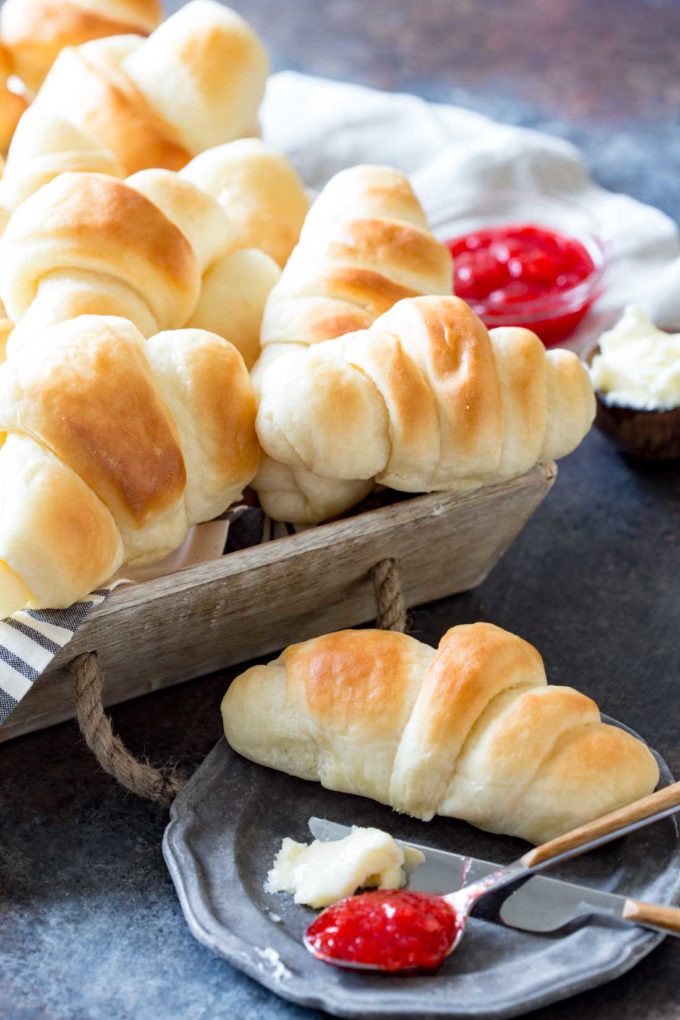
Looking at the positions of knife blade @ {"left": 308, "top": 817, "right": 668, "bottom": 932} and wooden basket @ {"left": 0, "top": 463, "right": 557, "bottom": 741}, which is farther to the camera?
wooden basket @ {"left": 0, "top": 463, "right": 557, "bottom": 741}

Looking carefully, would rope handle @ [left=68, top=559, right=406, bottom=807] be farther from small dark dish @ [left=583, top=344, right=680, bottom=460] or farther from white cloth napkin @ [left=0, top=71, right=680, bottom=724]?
white cloth napkin @ [left=0, top=71, right=680, bottom=724]

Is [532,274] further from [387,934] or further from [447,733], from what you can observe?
[387,934]

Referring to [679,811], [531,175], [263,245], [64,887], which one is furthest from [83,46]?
[679,811]

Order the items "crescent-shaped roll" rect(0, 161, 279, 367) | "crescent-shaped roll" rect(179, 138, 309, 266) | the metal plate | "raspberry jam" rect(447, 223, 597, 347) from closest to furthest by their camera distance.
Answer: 1. the metal plate
2. "crescent-shaped roll" rect(0, 161, 279, 367)
3. "crescent-shaped roll" rect(179, 138, 309, 266)
4. "raspberry jam" rect(447, 223, 597, 347)

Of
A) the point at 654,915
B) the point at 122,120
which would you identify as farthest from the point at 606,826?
the point at 122,120

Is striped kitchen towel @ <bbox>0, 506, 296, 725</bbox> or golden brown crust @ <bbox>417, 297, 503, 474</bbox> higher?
striped kitchen towel @ <bbox>0, 506, 296, 725</bbox>

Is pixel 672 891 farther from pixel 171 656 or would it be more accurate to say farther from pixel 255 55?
pixel 255 55

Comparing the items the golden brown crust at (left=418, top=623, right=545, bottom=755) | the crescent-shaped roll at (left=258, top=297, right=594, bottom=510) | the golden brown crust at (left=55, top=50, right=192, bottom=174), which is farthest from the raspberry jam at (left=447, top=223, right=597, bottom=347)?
the golden brown crust at (left=418, top=623, right=545, bottom=755)
